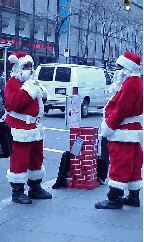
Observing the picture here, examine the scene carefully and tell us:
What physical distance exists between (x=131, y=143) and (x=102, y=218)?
93 centimetres

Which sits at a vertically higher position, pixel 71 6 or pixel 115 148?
pixel 71 6

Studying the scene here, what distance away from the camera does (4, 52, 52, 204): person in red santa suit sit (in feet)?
20.5

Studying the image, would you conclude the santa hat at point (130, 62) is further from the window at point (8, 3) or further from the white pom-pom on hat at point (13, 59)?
the window at point (8, 3)

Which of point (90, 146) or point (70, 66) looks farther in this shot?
point (70, 66)

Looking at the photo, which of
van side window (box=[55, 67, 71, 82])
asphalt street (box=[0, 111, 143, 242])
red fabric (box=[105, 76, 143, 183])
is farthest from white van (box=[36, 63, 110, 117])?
red fabric (box=[105, 76, 143, 183])

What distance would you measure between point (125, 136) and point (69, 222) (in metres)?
1.19

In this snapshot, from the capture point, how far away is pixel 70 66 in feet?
62.2

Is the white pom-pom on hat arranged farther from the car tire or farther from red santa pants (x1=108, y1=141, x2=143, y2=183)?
the car tire

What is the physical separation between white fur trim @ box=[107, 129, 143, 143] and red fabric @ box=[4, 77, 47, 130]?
1.08m

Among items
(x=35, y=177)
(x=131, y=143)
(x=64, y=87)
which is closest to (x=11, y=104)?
(x=35, y=177)

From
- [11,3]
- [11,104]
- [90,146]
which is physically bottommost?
[90,146]

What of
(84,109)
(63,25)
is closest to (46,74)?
(84,109)

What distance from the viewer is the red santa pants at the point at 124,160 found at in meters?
5.87

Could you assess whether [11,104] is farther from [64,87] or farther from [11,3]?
[11,3]
